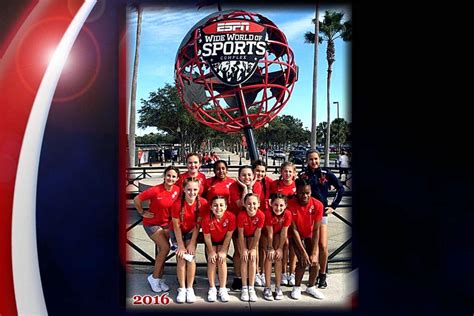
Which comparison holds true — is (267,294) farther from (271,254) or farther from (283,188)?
(283,188)

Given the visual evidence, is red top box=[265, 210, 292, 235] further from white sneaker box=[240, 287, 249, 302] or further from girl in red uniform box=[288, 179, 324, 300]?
white sneaker box=[240, 287, 249, 302]

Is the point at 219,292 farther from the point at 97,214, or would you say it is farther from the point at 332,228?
the point at 332,228

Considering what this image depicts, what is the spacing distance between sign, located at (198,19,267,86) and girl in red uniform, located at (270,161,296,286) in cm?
85

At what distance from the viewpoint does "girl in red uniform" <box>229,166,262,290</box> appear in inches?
111

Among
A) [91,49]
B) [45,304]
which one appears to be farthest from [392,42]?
[45,304]

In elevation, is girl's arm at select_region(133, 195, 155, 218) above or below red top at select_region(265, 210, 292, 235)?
above

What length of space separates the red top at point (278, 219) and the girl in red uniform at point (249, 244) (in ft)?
0.18

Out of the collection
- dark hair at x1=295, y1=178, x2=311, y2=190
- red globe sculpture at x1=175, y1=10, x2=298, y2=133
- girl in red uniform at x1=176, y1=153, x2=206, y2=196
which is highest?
red globe sculpture at x1=175, y1=10, x2=298, y2=133

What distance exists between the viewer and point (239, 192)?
290cm

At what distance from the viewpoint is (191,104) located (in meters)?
3.01

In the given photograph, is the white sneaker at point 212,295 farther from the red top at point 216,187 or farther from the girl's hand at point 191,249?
the red top at point 216,187

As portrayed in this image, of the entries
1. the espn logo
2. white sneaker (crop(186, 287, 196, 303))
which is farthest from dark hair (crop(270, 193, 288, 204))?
the espn logo

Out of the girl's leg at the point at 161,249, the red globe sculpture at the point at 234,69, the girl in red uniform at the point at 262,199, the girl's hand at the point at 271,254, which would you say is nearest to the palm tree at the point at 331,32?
the red globe sculpture at the point at 234,69

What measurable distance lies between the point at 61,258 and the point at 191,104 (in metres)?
1.58
